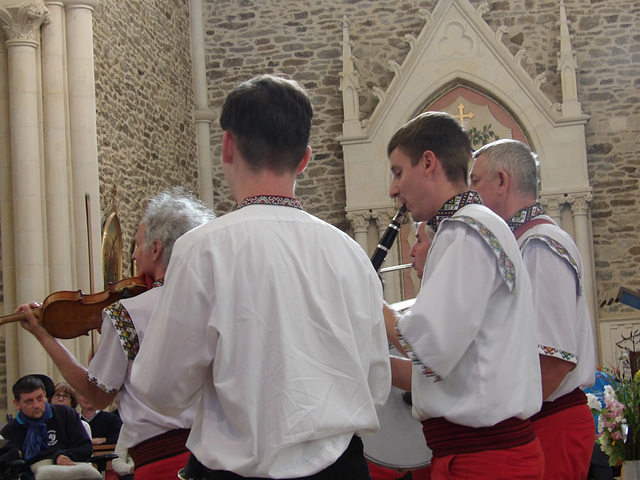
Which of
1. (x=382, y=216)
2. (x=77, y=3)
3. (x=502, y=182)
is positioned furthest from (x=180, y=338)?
(x=382, y=216)

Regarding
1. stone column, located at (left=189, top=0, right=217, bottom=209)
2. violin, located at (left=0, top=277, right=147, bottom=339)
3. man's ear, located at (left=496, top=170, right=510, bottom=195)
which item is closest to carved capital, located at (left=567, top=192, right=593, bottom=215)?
stone column, located at (left=189, top=0, right=217, bottom=209)

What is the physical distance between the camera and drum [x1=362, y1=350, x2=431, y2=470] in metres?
2.84

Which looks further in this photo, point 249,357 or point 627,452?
point 627,452

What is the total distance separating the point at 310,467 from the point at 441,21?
10.1 meters

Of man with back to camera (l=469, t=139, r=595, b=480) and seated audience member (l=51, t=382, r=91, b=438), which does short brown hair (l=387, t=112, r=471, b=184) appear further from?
seated audience member (l=51, t=382, r=91, b=438)

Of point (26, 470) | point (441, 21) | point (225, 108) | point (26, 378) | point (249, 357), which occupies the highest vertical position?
point (441, 21)

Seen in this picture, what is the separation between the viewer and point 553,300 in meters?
2.73

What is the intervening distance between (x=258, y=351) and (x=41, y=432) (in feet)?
15.7

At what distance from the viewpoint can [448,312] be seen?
2.25m

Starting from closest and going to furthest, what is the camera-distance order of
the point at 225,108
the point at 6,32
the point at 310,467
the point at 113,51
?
the point at 310,467 → the point at 225,108 → the point at 6,32 → the point at 113,51

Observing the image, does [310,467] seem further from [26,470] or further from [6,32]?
[6,32]

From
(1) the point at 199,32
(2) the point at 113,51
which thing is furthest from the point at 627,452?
(1) the point at 199,32

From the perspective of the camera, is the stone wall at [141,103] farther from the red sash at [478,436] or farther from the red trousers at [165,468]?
the red sash at [478,436]

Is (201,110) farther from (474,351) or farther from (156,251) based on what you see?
(474,351)
